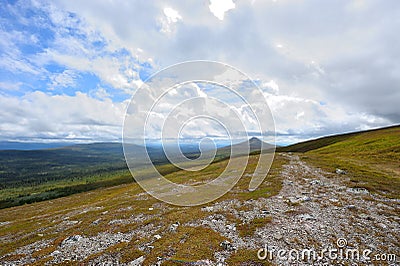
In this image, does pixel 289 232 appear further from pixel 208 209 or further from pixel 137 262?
pixel 137 262

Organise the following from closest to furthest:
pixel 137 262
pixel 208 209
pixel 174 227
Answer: pixel 137 262
pixel 174 227
pixel 208 209

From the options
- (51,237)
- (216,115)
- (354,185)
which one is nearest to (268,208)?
(216,115)

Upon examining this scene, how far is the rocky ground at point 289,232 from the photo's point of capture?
52.4 feet

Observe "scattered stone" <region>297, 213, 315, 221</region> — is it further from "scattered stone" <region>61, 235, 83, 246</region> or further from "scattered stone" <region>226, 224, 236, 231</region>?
"scattered stone" <region>61, 235, 83, 246</region>

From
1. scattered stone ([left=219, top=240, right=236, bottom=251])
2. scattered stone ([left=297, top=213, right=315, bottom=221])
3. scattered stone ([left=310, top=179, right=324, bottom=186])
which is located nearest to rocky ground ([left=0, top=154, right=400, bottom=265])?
scattered stone ([left=219, top=240, right=236, bottom=251])

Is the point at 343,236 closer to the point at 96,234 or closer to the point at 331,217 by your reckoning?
the point at 331,217

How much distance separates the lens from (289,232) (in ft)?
64.2

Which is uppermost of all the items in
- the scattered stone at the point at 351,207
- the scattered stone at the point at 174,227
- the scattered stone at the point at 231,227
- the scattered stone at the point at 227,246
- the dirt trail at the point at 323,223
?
the scattered stone at the point at 351,207

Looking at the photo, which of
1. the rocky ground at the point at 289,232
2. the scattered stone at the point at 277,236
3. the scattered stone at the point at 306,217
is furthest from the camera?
the scattered stone at the point at 306,217

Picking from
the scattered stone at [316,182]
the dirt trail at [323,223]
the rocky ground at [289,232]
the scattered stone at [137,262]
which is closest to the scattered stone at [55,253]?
the rocky ground at [289,232]

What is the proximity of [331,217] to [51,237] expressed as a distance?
34.4 m

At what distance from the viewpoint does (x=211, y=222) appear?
79.4ft

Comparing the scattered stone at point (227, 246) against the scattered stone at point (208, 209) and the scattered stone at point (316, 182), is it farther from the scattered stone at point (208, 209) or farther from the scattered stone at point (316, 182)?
the scattered stone at point (316, 182)

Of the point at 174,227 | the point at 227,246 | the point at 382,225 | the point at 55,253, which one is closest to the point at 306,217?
the point at 382,225
